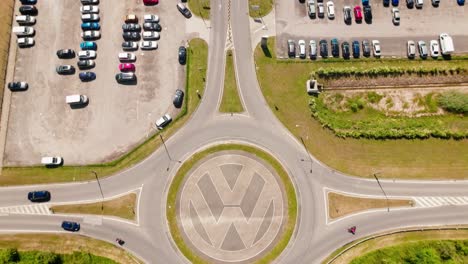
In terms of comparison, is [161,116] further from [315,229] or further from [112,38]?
[315,229]

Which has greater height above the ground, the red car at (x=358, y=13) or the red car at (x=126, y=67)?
the red car at (x=358, y=13)

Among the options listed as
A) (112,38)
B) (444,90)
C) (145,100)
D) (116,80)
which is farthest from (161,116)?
(444,90)

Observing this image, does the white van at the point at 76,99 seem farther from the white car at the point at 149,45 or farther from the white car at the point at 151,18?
the white car at the point at 151,18

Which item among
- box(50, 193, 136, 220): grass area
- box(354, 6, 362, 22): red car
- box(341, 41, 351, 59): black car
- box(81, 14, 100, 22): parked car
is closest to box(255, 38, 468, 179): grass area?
box(341, 41, 351, 59): black car

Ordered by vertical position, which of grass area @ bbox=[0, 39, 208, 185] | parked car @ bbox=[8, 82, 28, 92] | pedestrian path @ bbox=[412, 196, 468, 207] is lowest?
pedestrian path @ bbox=[412, 196, 468, 207]

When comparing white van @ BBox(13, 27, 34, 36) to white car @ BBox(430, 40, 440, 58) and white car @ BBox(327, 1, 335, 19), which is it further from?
white car @ BBox(430, 40, 440, 58)

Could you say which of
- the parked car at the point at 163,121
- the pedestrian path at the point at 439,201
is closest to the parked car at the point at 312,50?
the parked car at the point at 163,121
